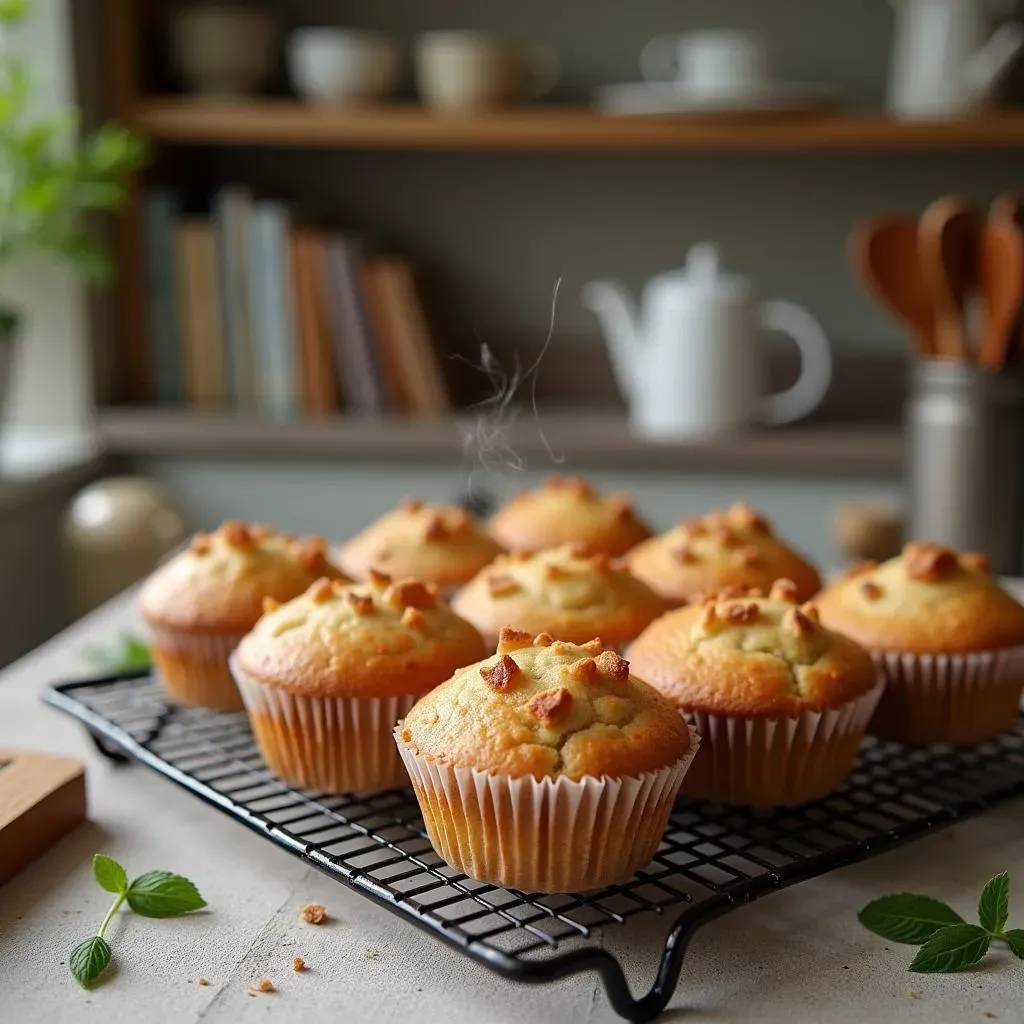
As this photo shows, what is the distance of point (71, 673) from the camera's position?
1.43m

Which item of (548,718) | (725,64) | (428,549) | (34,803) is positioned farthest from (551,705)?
(725,64)

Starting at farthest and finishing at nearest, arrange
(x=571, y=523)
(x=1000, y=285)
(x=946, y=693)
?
(x=1000, y=285)
(x=571, y=523)
(x=946, y=693)

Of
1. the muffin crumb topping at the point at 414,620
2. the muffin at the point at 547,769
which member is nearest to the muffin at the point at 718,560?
the muffin crumb topping at the point at 414,620

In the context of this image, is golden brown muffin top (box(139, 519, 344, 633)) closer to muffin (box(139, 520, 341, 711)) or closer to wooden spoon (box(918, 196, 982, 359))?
muffin (box(139, 520, 341, 711))

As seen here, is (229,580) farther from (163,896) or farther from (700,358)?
(700,358)

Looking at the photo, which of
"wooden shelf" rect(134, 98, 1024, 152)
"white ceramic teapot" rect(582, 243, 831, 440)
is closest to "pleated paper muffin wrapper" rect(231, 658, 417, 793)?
"white ceramic teapot" rect(582, 243, 831, 440)

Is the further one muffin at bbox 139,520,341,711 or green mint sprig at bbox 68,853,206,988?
muffin at bbox 139,520,341,711

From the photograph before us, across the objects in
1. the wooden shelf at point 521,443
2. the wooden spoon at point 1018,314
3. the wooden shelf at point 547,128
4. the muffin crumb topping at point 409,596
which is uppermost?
the wooden shelf at point 547,128

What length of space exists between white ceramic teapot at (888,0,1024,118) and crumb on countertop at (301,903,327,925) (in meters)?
2.07

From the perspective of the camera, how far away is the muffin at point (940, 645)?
3.78 feet

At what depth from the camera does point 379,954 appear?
0.90 metres

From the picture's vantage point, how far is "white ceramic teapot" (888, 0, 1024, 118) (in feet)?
8.35

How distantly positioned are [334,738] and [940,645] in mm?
508

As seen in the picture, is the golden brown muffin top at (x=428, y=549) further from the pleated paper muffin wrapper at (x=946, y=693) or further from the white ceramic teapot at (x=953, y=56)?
the white ceramic teapot at (x=953, y=56)
